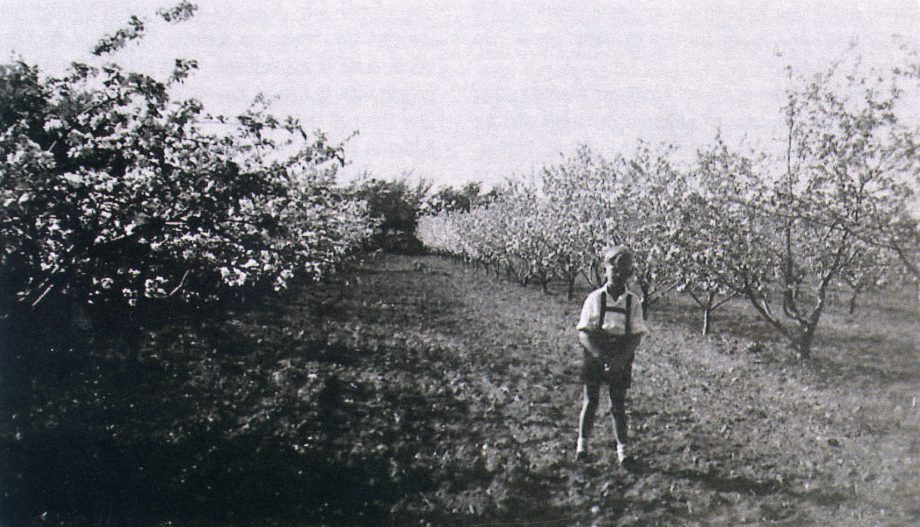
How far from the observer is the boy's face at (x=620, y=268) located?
15.7 ft

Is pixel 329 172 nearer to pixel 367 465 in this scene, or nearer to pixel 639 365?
pixel 639 365

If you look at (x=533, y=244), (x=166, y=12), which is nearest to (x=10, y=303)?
(x=166, y=12)

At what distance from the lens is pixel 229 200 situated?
471 cm

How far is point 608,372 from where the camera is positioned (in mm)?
4930

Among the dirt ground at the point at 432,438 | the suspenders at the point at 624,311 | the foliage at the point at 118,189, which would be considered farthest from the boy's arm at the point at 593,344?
the foliage at the point at 118,189

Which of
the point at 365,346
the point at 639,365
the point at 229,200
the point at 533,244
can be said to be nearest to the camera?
the point at 229,200

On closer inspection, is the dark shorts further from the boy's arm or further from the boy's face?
the boy's face

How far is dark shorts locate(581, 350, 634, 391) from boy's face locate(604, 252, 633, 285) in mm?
612

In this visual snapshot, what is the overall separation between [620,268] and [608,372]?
32.1 inches

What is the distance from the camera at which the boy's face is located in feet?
15.7

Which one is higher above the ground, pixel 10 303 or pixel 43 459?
pixel 10 303

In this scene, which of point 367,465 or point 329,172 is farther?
point 329,172

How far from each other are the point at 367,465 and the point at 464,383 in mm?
2742

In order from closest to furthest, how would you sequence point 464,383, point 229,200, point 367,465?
point 229,200 → point 367,465 → point 464,383
